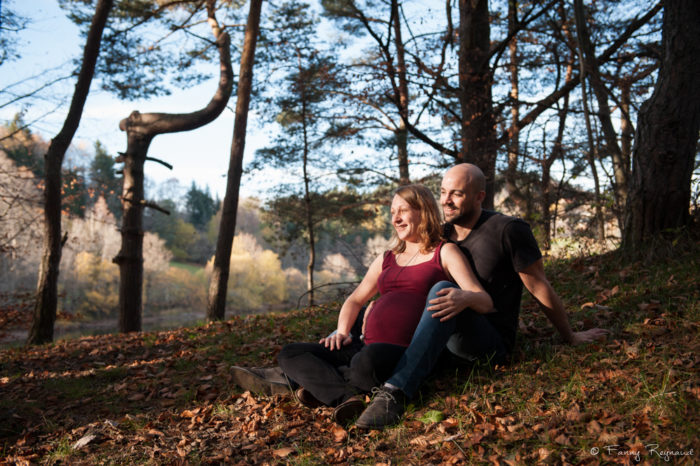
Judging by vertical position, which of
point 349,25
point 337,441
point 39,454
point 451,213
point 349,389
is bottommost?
point 39,454

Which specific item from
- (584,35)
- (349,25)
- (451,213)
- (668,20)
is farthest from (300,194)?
(451,213)

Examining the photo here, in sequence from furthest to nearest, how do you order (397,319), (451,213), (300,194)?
(300,194), (451,213), (397,319)

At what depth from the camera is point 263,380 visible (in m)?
3.81

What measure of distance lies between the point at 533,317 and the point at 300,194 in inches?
476

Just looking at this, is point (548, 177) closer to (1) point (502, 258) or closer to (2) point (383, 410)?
(1) point (502, 258)

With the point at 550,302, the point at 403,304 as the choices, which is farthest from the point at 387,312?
the point at 550,302

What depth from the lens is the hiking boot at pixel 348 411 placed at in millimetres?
3039

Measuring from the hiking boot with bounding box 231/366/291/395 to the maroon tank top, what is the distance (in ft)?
2.85

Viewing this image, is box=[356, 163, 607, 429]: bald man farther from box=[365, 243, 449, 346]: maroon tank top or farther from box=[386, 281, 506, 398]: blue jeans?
box=[365, 243, 449, 346]: maroon tank top

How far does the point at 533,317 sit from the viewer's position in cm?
486

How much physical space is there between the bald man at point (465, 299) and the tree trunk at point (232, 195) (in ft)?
24.6

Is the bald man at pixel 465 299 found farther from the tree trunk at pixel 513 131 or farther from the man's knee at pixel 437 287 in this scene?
the tree trunk at pixel 513 131

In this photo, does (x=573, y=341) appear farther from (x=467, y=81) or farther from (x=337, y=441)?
(x=467, y=81)

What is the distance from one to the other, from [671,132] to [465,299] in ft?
13.5
